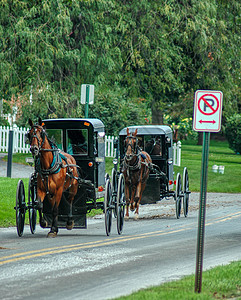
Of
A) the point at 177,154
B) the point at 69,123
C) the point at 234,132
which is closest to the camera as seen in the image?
the point at 69,123

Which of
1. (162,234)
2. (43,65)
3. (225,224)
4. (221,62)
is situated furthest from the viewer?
(221,62)

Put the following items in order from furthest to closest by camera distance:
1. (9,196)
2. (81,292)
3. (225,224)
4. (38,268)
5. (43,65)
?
(43,65)
(9,196)
(225,224)
(38,268)
(81,292)

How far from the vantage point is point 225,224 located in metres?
16.6

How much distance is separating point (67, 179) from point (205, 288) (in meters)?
5.62

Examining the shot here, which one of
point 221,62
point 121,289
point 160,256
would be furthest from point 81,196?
point 221,62

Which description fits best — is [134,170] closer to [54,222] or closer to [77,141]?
[77,141]

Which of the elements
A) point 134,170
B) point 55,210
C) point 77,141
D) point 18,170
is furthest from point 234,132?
point 55,210

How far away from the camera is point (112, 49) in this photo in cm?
2884

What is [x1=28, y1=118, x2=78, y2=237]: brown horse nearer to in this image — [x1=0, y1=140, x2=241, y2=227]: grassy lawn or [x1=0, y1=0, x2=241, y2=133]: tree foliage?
[x1=0, y1=140, x2=241, y2=227]: grassy lawn

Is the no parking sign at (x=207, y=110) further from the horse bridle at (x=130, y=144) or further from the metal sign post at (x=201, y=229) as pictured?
the horse bridle at (x=130, y=144)

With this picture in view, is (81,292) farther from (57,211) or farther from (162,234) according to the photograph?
(162,234)

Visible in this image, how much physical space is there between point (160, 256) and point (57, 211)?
285cm

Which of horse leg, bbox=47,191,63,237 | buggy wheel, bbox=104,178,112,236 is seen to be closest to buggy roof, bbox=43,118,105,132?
buggy wheel, bbox=104,178,112,236

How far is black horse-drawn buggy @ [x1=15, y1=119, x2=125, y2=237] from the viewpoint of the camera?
12.7 m
